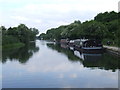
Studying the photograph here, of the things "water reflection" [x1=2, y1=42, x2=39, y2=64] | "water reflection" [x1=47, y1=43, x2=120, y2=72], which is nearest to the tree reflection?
"water reflection" [x1=47, y1=43, x2=120, y2=72]

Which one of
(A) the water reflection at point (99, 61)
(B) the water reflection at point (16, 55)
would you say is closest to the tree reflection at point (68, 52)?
(A) the water reflection at point (99, 61)

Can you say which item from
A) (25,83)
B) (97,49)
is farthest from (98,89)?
(97,49)

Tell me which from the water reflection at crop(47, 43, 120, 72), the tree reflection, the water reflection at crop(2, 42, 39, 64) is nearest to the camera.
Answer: the water reflection at crop(47, 43, 120, 72)

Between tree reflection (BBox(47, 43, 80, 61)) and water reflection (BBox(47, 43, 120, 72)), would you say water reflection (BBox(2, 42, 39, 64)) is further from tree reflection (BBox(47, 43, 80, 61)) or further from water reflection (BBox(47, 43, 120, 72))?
water reflection (BBox(47, 43, 120, 72))

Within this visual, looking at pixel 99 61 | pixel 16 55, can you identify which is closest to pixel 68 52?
pixel 16 55

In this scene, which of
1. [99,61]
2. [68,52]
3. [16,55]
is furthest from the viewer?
[68,52]

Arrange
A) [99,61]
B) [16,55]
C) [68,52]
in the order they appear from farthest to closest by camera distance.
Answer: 1. [68,52]
2. [16,55]
3. [99,61]

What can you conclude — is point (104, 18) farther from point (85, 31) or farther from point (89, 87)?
point (89, 87)

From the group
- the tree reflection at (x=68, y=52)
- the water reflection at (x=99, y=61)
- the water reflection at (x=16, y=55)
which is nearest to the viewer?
the water reflection at (x=99, y=61)

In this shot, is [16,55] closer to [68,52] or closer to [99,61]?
[68,52]

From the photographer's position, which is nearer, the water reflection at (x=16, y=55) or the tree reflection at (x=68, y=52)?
the water reflection at (x=16, y=55)

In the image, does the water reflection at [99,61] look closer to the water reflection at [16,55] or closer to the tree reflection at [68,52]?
the tree reflection at [68,52]

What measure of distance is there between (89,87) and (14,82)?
388 centimetres

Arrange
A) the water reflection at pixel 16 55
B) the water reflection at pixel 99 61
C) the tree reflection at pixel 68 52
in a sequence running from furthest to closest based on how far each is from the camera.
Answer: the tree reflection at pixel 68 52 < the water reflection at pixel 16 55 < the water reflection at pixel 99 61
